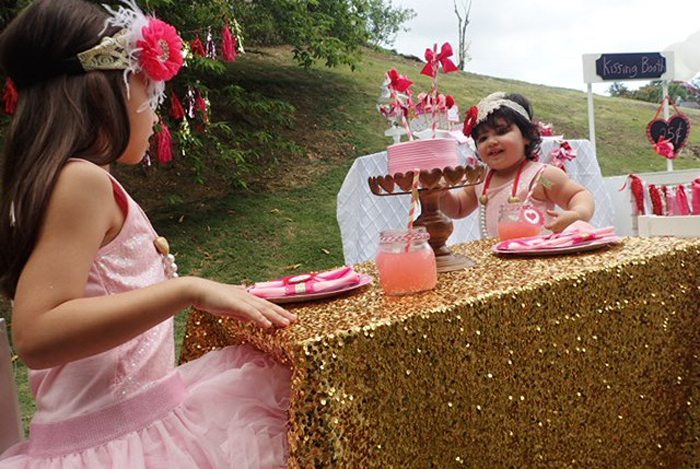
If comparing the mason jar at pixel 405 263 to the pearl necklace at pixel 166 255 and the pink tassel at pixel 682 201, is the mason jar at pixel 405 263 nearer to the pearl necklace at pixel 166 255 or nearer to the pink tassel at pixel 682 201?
the pearl necklace at pixel 166 255

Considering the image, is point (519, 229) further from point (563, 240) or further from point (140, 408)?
point (140, 408)

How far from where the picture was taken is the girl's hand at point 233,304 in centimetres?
82

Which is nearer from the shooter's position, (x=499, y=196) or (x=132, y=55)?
(x=132, y=55)

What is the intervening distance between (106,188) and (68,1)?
32 cm

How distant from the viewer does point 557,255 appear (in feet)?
4.03

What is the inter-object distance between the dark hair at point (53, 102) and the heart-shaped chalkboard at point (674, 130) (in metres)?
3.79

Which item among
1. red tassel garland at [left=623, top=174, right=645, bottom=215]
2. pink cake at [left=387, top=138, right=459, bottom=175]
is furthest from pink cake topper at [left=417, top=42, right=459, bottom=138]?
red tassel garland at [left=623, top=174, right=645, bottom=215]

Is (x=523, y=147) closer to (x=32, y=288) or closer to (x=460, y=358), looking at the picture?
(x=460, y=358)

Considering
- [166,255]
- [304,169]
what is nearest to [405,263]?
[166,255]

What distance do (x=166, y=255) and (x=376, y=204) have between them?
6.20 feet

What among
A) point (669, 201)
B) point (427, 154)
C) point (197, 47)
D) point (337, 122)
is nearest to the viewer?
point (427, 154)

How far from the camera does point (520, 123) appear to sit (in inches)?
77.0

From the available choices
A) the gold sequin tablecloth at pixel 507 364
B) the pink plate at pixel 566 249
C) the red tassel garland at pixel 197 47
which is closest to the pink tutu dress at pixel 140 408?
the gold sequin tablecloth at pixel 507 364

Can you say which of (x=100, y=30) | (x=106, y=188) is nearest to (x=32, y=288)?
(x=106, y=188)
